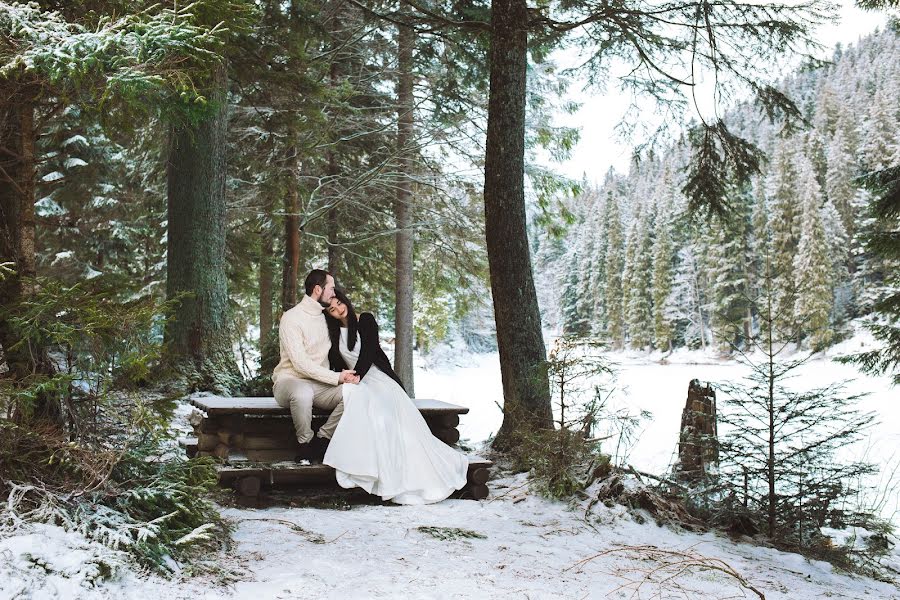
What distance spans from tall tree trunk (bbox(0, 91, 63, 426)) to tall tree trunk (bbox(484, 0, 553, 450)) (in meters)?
4.85

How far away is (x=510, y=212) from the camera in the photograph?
7.62 metres

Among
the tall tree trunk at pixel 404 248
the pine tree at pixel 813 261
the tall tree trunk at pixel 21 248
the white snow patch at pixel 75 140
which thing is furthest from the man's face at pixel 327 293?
the pine tree at pixel 813 261

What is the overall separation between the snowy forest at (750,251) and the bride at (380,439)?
2374 cm

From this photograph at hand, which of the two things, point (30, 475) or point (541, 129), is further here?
point (541, 129)

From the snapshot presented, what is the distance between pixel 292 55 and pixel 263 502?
6.23 m

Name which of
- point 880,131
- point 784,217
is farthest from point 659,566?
point 880,131

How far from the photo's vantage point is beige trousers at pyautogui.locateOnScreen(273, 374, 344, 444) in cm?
562

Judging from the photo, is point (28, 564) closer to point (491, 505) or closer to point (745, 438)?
point (491, 505)

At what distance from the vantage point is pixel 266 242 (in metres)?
17.2

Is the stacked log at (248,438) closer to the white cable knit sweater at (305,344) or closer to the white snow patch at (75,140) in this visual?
the white cable knit sweater at (305,344)

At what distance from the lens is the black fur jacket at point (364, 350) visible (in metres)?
5.96

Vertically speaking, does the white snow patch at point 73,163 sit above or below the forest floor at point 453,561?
above

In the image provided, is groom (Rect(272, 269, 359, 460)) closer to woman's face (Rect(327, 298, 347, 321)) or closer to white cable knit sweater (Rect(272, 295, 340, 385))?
white cable knit sweater (Rect(272, 295, 340, 385))

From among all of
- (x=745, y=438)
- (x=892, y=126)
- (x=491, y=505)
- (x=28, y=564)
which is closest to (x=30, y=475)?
(x=28, y=564)
